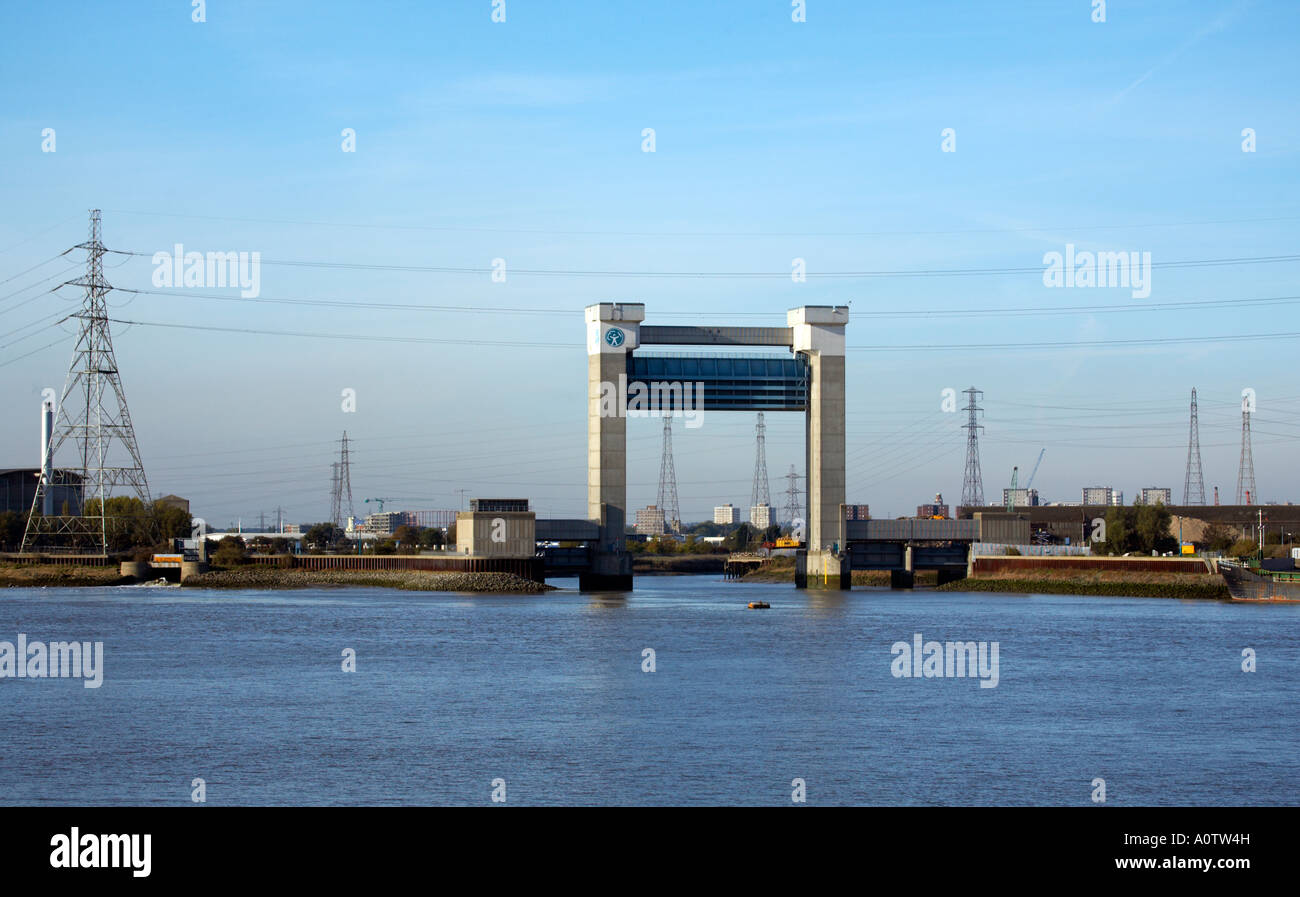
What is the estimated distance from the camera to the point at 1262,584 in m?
85.6

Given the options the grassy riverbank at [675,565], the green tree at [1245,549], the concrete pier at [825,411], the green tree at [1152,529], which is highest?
the concrete pier at [825,411]

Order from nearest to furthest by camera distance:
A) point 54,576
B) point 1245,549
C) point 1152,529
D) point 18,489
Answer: point 1245,549
point 54,576
point 1152,529
point 18,489

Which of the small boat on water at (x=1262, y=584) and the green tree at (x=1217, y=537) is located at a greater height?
the green tree at (x=1217, y=537)

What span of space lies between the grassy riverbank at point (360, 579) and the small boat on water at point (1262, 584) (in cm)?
4765

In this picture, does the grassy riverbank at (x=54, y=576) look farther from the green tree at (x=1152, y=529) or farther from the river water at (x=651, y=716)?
the green tree at (x=1152, y=529)

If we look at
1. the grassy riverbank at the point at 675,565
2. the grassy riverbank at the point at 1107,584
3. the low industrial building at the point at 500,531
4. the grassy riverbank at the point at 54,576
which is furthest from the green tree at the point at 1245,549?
the grassy riverbank at the point at 54,576

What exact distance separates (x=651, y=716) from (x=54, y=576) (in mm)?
95513

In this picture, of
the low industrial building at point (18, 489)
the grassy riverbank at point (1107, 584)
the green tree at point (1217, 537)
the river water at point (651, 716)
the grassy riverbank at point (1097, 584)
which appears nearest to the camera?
the river water at point (651, 716)

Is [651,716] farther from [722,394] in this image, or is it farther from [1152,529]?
[1152,529]

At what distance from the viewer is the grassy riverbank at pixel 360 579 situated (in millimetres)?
99250

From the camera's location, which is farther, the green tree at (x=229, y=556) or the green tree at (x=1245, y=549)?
the green tree at (x=229, y=556)

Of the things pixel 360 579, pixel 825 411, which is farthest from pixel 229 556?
pixel 825 411

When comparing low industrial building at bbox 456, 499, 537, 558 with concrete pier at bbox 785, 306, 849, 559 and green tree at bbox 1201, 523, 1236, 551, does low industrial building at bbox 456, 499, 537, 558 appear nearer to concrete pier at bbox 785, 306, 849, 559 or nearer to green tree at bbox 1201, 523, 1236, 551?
concrete pier at bbox 785, 306, 849, 559
